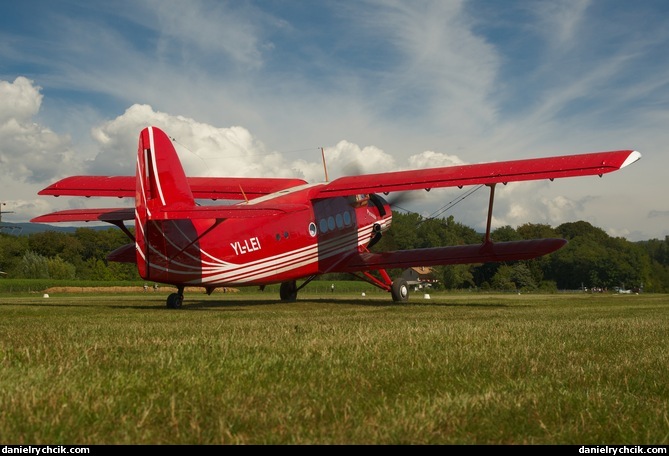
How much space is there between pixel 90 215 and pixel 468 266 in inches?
3215

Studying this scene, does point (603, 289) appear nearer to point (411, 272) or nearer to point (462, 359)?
point (411, 272)

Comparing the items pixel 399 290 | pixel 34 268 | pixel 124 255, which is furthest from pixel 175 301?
pixel 34 268

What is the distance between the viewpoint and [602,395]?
15.2 feet

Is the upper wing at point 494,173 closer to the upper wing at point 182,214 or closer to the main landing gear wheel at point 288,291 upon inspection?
the upper wing at point 182,214

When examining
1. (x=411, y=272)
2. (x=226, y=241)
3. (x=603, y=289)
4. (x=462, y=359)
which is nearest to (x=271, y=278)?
(x=226, y=241)

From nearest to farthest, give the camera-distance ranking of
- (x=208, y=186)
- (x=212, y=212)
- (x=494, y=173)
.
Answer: (x=212, y=212) → (x=494, y=173) → (x=208, y=186)

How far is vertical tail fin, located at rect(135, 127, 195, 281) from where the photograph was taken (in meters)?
17.0

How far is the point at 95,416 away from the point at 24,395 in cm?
68

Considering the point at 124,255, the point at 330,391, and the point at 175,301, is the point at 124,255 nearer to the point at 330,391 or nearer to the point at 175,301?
the point at 175,301

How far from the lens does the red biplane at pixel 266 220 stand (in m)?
17.2

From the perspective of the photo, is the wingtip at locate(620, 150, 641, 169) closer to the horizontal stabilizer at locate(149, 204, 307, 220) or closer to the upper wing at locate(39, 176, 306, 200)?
the horizontal stabilizer at locate(149, 204, 307, 220)

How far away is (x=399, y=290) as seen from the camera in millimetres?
24672

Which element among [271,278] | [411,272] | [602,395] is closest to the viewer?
[602,395]

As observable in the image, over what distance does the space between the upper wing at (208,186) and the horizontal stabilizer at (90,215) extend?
4.47 feet
